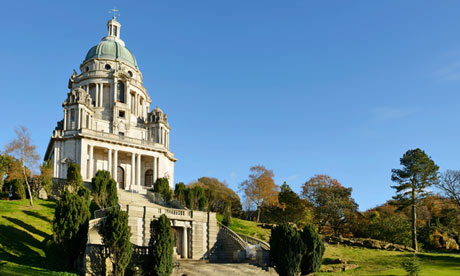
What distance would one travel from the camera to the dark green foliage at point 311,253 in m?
33.8

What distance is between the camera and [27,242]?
31.6 metres

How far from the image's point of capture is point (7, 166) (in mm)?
51938

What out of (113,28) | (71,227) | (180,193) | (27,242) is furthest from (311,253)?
(113,28)

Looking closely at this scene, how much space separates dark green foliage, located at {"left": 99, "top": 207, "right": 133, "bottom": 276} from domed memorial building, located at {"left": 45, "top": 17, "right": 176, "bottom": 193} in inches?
1241

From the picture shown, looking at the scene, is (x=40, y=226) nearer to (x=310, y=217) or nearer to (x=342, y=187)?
(x=310, y=217)

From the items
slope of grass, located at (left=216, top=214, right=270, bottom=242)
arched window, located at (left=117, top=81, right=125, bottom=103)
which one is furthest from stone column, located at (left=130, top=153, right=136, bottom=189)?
slope of grass, located at (left=216, top=214, right=270, bottom=242)

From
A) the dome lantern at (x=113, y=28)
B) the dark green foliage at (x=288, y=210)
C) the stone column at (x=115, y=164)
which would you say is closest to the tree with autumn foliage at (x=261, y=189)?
the dark green foliage at (x=288, y=210)

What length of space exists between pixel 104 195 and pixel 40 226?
28.0 ft

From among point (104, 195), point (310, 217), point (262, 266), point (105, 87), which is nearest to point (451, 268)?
point (262, 266)

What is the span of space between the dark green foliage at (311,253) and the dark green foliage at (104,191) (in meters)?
18.9

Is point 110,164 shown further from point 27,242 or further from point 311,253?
point 311,253

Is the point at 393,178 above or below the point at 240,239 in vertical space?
above

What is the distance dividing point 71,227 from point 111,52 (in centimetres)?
5257

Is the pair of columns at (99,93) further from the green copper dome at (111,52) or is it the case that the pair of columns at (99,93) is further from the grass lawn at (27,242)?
the grass lawn at (27,242)
